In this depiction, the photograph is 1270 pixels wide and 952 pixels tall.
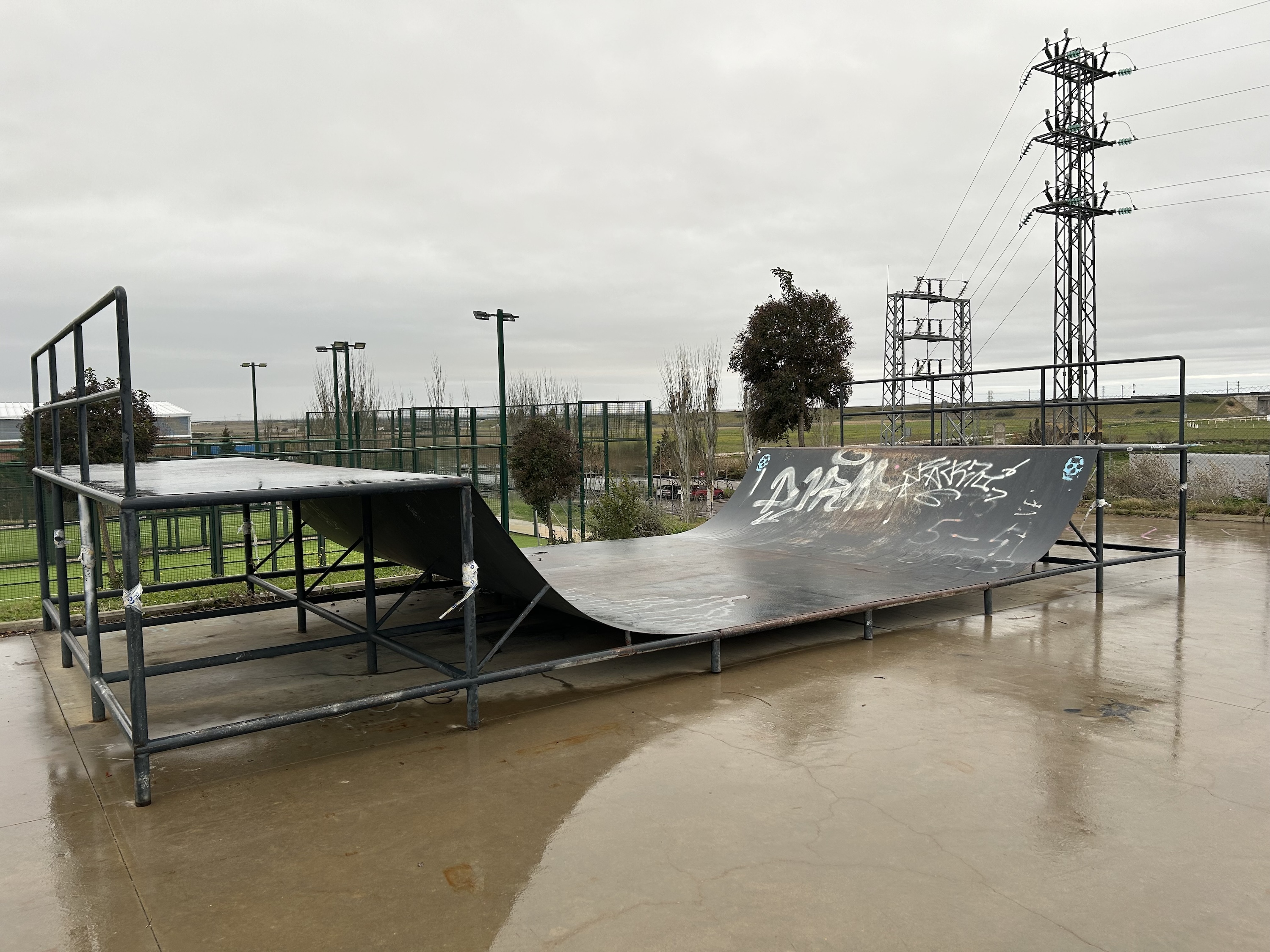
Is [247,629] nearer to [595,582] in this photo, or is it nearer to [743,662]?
[595,582]

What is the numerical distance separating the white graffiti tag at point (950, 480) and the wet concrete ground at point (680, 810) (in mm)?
3117

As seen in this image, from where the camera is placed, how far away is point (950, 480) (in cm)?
1021

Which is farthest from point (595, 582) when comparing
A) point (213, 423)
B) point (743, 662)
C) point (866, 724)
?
point (213, 423)

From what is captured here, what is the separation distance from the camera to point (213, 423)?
109 m

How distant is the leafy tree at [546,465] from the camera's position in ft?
52.4

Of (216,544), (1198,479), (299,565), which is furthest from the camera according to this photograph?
(1198,479)

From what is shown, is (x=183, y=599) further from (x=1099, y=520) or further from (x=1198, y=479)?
(x=1198, y=479)

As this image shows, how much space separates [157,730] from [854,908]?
4330 millimetres

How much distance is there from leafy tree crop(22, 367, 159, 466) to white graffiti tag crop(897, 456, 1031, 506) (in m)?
9.46

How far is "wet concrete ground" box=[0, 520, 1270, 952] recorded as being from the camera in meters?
3.10

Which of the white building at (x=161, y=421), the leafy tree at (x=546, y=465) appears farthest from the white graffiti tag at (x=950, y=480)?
the white building at (x=161, y=421)

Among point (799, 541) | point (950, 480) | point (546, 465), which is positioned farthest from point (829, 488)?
point (546, 465)

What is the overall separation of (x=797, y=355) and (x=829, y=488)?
20.6 ft

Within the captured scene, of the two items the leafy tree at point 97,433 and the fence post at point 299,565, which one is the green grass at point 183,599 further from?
the leafy tree at point 97,433
